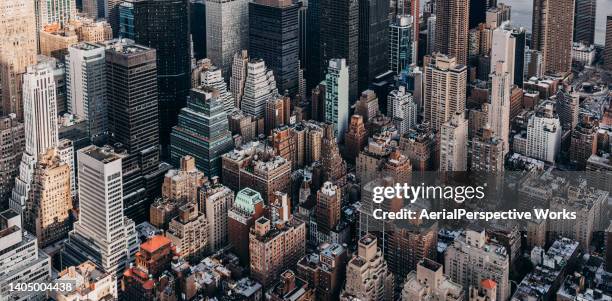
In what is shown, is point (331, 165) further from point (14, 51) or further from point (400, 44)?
point (14, 51)

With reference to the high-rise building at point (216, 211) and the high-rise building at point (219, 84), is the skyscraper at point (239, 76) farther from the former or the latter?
the high-rise building at point (216, 211)

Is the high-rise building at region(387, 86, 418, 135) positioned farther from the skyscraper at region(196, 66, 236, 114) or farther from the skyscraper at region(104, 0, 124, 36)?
the skyscraper at region(104, 0, 124, 36)

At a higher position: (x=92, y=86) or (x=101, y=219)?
(x=92, y=86)

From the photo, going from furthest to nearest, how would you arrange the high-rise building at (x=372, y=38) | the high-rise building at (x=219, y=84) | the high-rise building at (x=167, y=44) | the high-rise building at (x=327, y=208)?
the high-rise building at (x=372, y=38)
the high-rise building at (x=219, y=84)
the high-rise building at (x=167, y=44)
the high-rise building at (x=327, y=208)

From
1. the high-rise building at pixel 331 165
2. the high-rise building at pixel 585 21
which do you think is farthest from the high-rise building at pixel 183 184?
the high-rise building at pixel 585 21

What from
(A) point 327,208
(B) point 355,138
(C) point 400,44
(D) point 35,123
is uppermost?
(C) point 400,44

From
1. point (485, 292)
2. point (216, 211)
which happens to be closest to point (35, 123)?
point (216, 211)

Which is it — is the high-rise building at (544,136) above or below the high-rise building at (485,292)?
above
